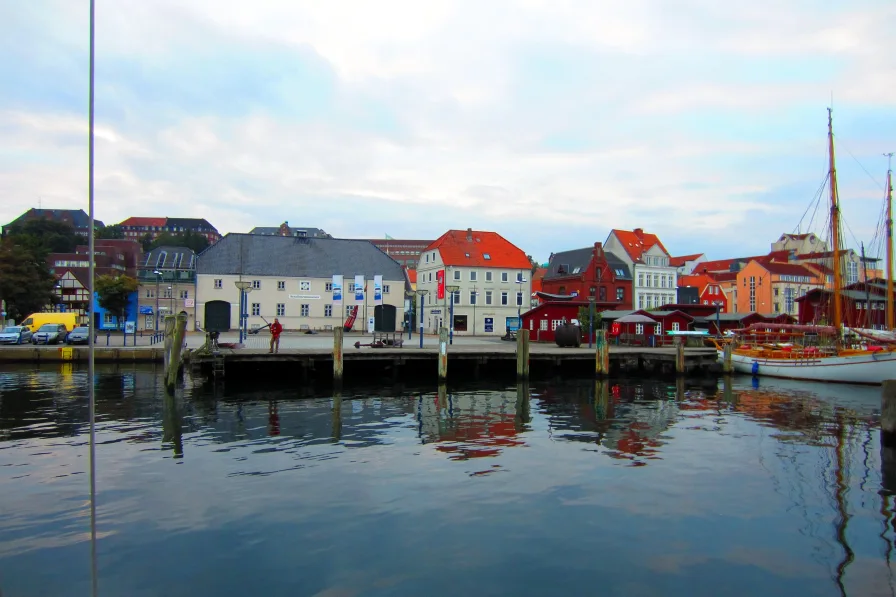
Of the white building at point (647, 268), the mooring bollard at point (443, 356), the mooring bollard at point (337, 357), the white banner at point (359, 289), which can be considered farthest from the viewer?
the white building at point (647, 268)

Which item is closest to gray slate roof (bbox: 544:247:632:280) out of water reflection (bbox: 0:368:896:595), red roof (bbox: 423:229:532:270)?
red roof (bbox: 423:229:532:270)

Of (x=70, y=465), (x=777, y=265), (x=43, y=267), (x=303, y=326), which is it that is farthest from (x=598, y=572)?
(x=777, y=265)

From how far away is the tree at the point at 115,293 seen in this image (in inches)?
3046

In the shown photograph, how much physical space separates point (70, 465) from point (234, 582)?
8.38 metres

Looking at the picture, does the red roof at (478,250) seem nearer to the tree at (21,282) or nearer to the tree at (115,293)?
the tree at (115,293)

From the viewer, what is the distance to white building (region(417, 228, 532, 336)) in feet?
259

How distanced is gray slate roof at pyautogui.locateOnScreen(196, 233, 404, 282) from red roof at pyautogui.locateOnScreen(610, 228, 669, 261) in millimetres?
30046

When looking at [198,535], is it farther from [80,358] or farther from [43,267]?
[43,267]

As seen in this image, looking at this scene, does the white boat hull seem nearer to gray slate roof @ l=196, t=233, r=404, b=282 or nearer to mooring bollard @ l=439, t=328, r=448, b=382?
mooring bollard @ l=439, t=328, r=448, b=382

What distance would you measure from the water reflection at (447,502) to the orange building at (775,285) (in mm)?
78676

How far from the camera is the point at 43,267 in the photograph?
75188 mm

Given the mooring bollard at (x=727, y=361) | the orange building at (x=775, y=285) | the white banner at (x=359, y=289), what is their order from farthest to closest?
the orange building at (x=775, y=285)
the white banner at (x=359, y=289)
the mooring bollard at (x=727, y=361)

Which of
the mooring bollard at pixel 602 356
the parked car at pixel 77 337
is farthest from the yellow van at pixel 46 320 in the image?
the mooring bollard at pixel 602 356

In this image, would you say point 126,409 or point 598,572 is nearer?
point 598,572
